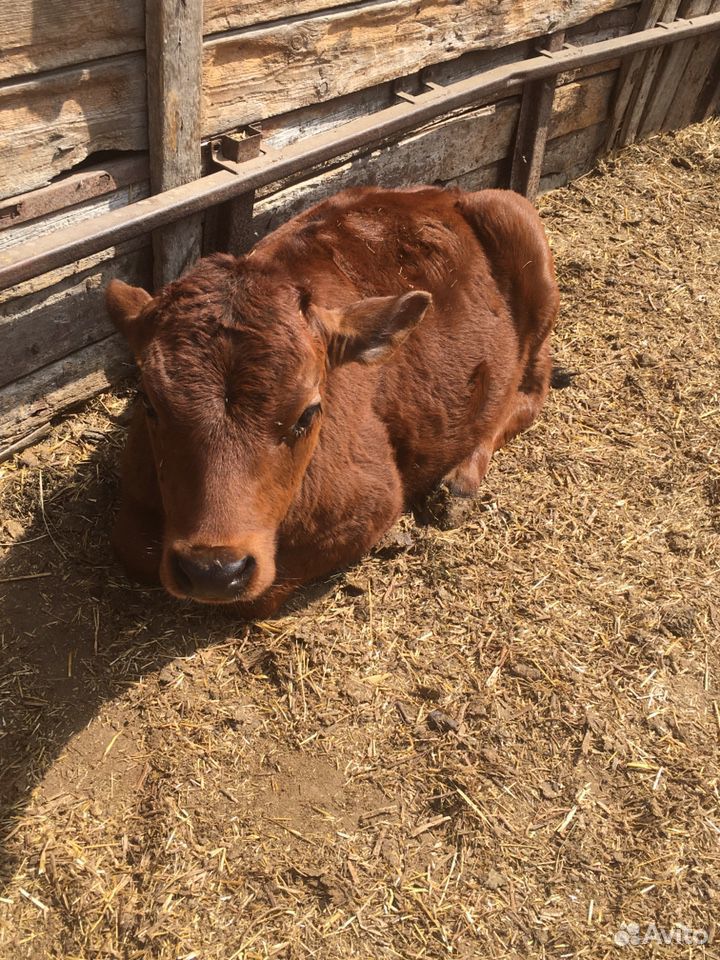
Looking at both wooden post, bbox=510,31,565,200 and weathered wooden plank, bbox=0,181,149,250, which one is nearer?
weathered wooden plank, bbox=0,181,149,250

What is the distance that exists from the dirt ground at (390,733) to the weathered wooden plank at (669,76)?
14.1 ft

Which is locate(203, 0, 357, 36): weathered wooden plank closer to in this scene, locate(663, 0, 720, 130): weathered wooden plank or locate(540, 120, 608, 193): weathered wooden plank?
locate(540, 120, 608, 193): weathered wooden plank

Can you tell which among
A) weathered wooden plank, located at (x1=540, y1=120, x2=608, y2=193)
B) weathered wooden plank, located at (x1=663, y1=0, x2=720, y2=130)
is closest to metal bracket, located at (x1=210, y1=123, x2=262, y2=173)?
weathered wooden plank, located at (x1=540, y1=120, x2=608, y2=193)

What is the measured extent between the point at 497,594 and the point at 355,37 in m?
3.27

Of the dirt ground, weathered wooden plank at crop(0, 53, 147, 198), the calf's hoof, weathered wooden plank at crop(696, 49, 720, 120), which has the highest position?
weathered wooden plank at crop(0, 53, 147, 198)

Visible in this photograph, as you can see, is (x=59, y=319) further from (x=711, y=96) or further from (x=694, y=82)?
(x=711, y=96)

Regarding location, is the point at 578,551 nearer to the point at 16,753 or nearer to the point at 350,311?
the point at 350,311

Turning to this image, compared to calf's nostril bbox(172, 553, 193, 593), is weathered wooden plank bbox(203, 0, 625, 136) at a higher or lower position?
higher

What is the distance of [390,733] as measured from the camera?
4105mm

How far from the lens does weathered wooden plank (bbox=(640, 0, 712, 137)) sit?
8.16 metres

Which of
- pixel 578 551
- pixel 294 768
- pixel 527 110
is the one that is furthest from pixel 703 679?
pixel 527 110

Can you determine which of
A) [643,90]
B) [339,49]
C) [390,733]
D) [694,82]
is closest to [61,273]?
[339,49]

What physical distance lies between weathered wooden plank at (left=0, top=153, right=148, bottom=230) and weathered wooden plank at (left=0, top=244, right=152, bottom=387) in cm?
42

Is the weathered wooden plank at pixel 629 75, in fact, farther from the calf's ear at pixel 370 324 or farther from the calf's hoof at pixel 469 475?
the calf's ear at pixel 370 324
